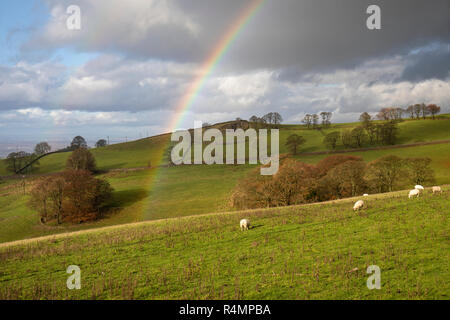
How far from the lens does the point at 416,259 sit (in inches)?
478

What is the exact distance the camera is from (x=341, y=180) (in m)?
53.0

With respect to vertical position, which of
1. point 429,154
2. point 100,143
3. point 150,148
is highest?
point 100,143

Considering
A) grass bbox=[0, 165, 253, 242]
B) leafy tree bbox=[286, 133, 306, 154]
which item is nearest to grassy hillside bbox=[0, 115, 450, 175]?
leafy tree bbox=[286, 133, 306, 154]

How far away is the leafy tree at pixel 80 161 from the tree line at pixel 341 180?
69859mm

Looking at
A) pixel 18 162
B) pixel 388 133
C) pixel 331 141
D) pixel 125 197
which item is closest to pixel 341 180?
pixel 125 197

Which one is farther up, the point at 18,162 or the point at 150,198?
the point at 18,162

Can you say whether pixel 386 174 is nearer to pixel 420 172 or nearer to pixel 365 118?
pixel 420 172

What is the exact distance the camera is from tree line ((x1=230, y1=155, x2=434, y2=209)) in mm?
48781

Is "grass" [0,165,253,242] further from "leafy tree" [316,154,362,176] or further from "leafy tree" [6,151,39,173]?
"leafy tree" [316,154,362,176]

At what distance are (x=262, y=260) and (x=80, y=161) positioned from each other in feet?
332

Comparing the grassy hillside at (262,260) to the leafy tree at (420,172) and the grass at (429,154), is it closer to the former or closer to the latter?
the leafy tree at (420,172)

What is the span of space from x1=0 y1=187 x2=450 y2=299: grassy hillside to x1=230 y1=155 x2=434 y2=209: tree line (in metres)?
26.6

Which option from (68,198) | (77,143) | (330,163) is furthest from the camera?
(77,143)
